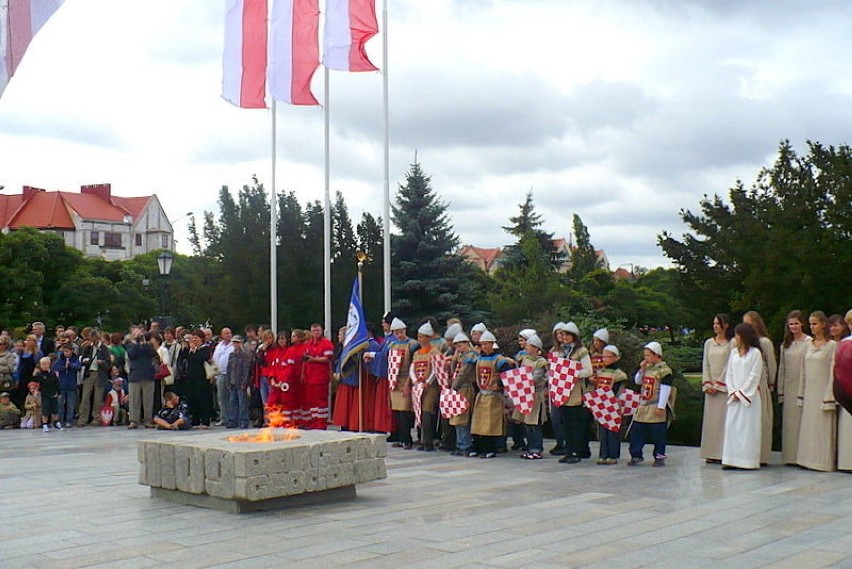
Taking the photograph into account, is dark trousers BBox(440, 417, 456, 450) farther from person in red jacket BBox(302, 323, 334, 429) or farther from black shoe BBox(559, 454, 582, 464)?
person in red jacket BBox(302, 323, 334, 429)

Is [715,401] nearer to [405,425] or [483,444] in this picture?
[483,444]

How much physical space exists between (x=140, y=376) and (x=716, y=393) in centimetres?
1123

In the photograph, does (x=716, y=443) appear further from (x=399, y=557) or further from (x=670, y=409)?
(x=399, y=557)

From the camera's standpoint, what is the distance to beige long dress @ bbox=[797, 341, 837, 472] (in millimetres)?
11727

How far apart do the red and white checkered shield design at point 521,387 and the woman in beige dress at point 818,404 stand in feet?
11.2

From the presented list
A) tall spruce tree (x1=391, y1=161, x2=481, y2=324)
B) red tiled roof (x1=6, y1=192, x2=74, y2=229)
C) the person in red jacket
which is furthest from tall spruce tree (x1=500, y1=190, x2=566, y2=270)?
red tiled roof (x1=6, y1=192, x2=74, y2=229)

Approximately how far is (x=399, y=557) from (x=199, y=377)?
12.1 metres

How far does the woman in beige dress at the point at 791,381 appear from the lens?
12.2m

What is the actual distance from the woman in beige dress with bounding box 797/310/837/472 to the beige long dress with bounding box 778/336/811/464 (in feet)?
0.39

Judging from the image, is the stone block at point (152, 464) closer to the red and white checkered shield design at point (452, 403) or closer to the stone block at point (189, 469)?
the stone block at point (189, 469)

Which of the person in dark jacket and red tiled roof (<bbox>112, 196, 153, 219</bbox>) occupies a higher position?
red tiled roof (<bbox>112, 196, 153, 219</bbox>)

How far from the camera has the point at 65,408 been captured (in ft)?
63.9

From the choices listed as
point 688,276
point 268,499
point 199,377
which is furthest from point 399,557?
point 688,276

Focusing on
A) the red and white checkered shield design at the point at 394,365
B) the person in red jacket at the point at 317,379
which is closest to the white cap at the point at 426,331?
the red and white checkered shield design at the point at 394,365
